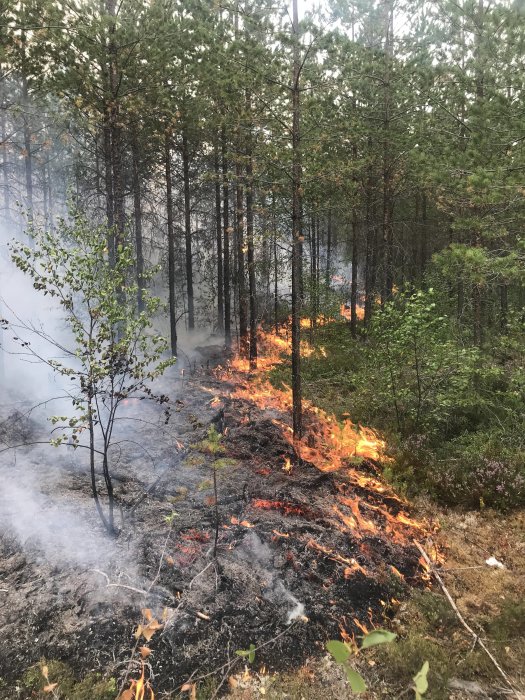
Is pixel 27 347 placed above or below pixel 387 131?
below

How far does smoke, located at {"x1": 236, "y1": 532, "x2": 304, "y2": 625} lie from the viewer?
5.56 metres

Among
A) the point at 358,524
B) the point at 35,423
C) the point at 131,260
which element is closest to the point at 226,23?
the point at 131,260

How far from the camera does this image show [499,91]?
32.8 feet

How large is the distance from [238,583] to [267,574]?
0.46 metres

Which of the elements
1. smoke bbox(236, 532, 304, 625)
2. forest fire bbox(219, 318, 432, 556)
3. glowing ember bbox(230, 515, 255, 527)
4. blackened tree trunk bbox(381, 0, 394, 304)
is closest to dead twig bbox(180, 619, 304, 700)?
smoke bbox(236, 532, 304, 625)

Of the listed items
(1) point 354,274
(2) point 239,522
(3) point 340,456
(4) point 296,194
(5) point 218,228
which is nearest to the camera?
(2) point 239,522

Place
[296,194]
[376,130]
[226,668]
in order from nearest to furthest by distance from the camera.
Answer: [226,668], [296,194], [376,130]

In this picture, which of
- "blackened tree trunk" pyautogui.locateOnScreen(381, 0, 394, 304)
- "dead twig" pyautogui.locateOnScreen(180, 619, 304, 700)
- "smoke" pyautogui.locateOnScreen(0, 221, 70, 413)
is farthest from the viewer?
"blackened tree trunk" pyautogui.locateOnScreen(381, 0, 394, 304)

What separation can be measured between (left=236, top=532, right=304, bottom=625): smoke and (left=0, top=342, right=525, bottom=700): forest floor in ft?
0.07

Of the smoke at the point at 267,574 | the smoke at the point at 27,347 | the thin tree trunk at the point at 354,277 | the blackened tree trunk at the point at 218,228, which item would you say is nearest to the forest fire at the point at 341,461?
the smoke at the point at 267,574

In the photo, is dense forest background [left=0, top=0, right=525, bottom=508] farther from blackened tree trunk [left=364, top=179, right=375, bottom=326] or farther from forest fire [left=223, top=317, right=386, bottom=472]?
blackened tree trunk [left=364, top=179, right=375, bottom=326]

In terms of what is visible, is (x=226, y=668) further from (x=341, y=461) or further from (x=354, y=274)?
(x=354, y=274)

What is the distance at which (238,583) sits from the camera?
5820mm

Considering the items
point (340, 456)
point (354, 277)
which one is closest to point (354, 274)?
point (354, 277)
